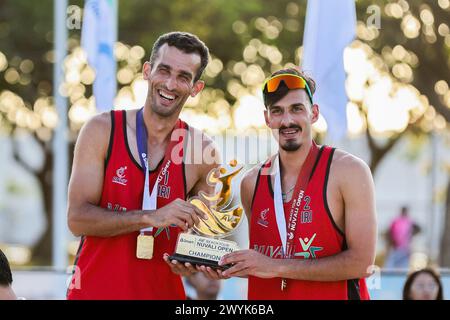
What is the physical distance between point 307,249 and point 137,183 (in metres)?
0.98

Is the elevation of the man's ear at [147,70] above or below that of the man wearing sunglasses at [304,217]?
above

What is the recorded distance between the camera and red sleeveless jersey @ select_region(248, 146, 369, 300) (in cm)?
477

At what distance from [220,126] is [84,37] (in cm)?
921

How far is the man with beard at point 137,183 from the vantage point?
198 inches

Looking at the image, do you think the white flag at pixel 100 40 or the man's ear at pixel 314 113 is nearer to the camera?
the man's ear at pixel 314 113

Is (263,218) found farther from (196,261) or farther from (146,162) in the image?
(146,162)

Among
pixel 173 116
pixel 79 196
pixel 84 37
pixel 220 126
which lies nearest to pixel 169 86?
pixel 173 116

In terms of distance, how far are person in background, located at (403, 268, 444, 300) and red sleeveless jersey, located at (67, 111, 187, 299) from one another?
2588mm

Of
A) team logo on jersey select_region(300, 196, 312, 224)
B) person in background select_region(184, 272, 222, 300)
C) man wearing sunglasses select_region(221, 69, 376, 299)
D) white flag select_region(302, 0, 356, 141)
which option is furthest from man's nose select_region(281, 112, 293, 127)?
person in background select_region(184, 272, 222, 300)

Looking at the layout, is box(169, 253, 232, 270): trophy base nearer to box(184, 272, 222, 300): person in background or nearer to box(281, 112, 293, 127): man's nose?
box(281, 112, 293, 127): man's nose

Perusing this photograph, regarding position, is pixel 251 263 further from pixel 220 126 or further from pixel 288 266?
pixel 220 126

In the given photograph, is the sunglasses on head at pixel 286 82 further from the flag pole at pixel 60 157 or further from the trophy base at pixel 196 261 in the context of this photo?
the flag pole at pixel 60 157

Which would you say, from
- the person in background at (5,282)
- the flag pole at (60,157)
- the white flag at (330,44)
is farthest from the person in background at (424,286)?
the flag pole at (60,157)
